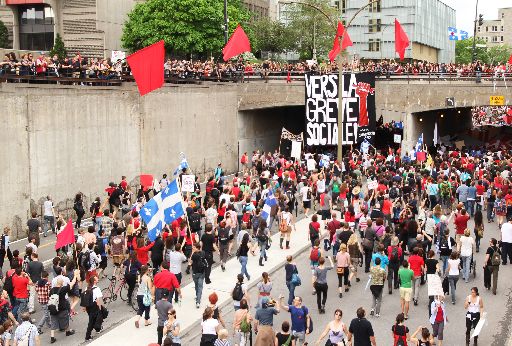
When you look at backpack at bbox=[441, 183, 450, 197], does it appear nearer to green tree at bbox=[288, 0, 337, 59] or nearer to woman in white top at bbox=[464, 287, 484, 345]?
woman in white top at bbox=[464, 287, 484, 345]

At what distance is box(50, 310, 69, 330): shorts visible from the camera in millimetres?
14211

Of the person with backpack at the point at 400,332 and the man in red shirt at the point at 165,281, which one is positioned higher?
the man in red shirt at the point at 165,281

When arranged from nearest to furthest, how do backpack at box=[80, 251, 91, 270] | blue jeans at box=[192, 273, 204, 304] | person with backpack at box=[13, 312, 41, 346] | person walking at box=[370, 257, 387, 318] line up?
person with backpack at box=[13, 312, 41, 346] → person walking at box=[370, 257, 387, 318] → blue jeans at box=[192, 273, 204, 304] → backpack at box=[80, 251, 91, 270]

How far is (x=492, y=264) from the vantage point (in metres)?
16.3

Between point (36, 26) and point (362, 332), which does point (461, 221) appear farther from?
point (36, 26)

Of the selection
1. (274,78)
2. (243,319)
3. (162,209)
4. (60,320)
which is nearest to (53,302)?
(60,320)

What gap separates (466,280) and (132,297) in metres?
8.23

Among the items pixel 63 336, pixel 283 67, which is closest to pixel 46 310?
pixel 63 336

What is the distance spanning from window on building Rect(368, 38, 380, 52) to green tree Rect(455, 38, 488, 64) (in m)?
29.3

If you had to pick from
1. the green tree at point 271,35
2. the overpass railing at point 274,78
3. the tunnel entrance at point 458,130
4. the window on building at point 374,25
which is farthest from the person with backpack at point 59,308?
the window on building at point 374,25

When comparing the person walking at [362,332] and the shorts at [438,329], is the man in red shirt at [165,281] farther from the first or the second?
the shorts at [438,329]

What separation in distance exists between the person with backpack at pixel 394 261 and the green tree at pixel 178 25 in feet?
127

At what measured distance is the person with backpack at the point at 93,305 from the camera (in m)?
13.8

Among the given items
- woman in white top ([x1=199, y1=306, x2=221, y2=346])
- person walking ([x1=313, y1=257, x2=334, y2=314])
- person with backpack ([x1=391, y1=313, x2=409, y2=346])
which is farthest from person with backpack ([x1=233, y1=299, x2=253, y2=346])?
person walking ([x1=313, y1=257, x2=334, y2=314])
